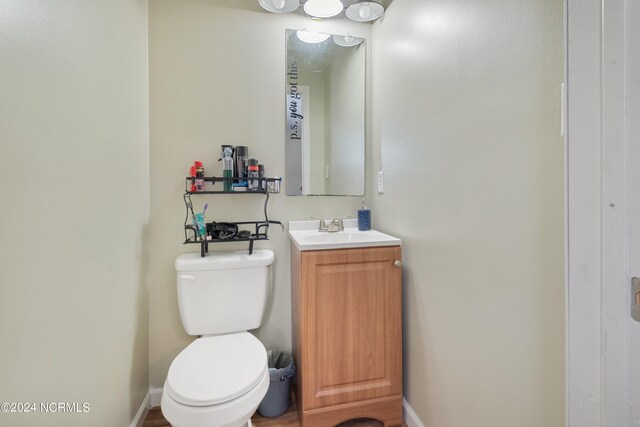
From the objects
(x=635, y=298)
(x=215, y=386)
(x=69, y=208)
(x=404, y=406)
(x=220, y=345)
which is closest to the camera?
(x=635, y=298)

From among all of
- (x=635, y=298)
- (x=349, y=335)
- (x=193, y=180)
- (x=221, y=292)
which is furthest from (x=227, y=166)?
(x=635, y=298)

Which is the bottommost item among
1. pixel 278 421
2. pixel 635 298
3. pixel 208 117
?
pixel 278 421

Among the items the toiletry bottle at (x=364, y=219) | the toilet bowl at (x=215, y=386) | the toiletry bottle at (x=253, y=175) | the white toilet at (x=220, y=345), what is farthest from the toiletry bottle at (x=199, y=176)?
the toiletry bottle at (x=364, y=219)

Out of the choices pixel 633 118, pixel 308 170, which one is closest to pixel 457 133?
pixel 633 118

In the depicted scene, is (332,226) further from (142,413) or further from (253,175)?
(142,413)

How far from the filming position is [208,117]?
5.13 ft

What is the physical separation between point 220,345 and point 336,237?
2.59ft

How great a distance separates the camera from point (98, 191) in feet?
3.26

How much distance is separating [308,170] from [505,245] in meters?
1.15

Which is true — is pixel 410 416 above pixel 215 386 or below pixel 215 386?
below

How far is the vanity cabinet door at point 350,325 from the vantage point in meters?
1.25

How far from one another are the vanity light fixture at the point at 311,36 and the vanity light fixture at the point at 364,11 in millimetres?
190

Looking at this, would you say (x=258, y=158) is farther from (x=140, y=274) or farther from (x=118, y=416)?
(x=118, y=416)

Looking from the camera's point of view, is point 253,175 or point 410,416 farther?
point 253,175
